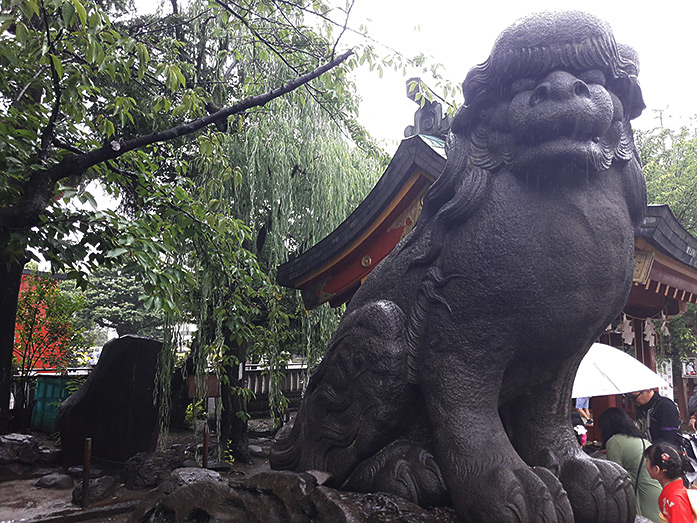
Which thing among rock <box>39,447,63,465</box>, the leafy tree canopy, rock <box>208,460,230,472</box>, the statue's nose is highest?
the leafy tree canopy

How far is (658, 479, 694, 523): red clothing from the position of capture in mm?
2629

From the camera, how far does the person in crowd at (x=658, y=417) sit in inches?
177

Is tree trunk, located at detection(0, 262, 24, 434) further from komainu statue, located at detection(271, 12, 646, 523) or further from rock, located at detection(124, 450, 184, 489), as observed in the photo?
komainu statue, located at detection(271, 12, 646, 523)

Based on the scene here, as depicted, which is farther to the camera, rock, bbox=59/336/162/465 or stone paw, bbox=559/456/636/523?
rock, bbox=59/336/162/465

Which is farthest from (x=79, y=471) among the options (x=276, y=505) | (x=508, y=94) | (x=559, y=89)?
(x=559, y=89)

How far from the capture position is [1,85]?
3.20 m

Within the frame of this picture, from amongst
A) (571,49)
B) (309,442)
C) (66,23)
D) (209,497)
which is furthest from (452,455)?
(66,23)

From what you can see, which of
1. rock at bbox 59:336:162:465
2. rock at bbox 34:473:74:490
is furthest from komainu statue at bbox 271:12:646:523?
rock at bbox 34:473:74:490

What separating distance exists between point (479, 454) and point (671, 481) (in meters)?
1.95

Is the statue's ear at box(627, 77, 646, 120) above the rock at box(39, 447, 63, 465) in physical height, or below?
above

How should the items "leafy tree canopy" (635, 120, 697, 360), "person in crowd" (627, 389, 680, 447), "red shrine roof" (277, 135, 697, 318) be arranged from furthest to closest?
"leafy tree canopy" (635, 120, 697, 360)
"person in crowd" (627, 389, 680, 447)
"red shrine roof" (277, 135, 697, 318)

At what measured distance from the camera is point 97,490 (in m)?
6.26

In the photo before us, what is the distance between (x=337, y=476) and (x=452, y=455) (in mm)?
496

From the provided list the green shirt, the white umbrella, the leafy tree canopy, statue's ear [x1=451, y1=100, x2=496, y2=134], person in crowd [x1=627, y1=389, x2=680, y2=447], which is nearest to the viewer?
statue's ear [x1=451, y1=100, x2=496, y2=134]
